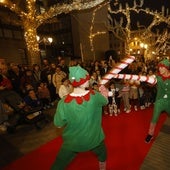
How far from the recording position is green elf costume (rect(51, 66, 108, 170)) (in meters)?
3.46

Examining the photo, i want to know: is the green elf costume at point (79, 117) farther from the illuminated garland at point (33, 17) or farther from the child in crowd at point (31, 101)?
the illuminated garland at point (33, 17)

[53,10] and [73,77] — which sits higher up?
[53,10]

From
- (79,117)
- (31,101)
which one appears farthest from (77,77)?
(31,101)

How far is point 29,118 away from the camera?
7305 mm

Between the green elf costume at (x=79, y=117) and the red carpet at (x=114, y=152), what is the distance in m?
1.43

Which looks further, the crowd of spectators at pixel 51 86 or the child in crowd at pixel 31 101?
the crowd of spectators at pixel 51 86

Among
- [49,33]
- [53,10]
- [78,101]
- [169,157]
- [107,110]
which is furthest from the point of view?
[49,33]

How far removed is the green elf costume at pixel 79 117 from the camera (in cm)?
346

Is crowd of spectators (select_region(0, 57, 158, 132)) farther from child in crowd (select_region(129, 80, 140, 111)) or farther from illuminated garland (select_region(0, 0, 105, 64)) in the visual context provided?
illuminated garland (select_region(0, 0, 105, 64))

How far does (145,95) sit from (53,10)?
6.06m

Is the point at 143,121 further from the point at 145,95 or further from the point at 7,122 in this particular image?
the point at 7,122

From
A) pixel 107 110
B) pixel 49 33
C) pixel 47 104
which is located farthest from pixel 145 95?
pixel 49 33

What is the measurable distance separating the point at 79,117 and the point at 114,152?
7.69 ft

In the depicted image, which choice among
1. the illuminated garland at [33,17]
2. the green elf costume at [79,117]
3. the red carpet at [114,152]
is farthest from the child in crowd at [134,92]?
the green elf costume at [79,117]
